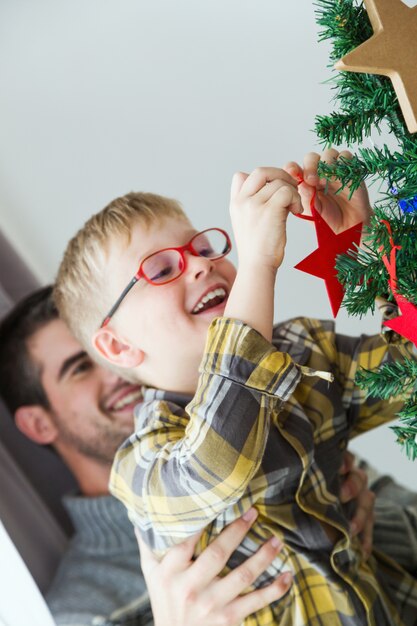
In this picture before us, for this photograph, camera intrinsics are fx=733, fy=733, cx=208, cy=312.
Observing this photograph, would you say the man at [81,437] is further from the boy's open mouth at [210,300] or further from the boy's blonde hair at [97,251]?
the boy's open mouth at [210,300]

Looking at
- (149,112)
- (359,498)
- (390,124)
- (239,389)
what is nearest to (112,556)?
(359,498)

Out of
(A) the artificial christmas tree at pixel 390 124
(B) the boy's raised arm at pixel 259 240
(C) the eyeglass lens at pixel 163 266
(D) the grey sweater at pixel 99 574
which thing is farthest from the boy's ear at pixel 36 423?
(A) the artificial christmas tree at pixel 390 124

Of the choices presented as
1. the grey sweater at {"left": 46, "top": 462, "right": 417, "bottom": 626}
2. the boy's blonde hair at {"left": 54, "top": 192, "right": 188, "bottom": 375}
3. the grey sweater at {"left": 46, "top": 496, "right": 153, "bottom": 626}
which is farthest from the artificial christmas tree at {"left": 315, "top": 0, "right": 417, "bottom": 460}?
the grey sweater at {"left": 46, "top": 496, "right": 153, "bottom": 626}

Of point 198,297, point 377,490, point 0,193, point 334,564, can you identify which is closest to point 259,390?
point 198,297

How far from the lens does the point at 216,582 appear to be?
3.59 ft

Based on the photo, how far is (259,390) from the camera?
34.9 inches

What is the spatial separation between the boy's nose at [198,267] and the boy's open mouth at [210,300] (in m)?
0.03

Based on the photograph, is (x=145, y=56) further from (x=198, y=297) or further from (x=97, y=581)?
(x=97, y=581)

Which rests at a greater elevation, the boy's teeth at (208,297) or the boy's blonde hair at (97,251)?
the boy's blonde hair at (97,251)

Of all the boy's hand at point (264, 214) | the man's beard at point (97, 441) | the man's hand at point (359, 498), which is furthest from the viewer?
the man's beard at point (97, 441)

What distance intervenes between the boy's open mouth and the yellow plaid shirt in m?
0.12

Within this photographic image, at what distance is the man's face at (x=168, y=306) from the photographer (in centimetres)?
108

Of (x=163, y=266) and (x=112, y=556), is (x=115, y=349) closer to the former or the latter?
(x=163, y=266)

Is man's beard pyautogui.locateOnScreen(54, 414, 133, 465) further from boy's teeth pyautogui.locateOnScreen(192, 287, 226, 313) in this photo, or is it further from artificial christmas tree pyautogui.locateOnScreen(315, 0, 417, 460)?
artificial christmas tree pyautogui.locateOnScreen(315, 0, 417, 460)
